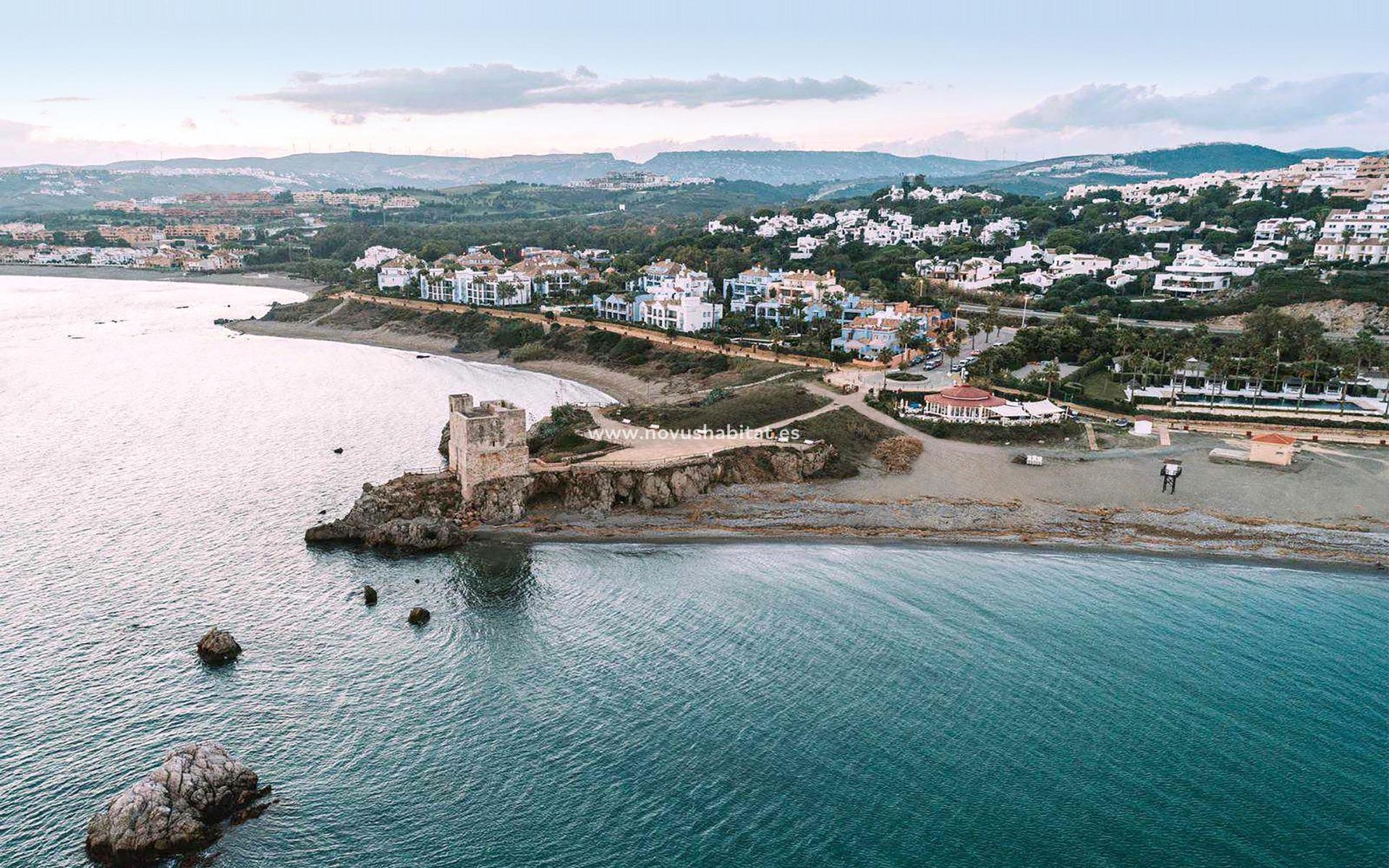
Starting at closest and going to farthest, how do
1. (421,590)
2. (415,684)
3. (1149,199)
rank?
(415,684)
(421,590)
(1149,199)

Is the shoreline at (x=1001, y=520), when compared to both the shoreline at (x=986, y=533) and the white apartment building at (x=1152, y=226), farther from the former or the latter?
the white apartment building at (x=1152, y=226)

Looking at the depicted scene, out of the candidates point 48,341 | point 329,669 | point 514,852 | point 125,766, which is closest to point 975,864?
point 514,852

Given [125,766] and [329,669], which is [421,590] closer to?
[329,669]

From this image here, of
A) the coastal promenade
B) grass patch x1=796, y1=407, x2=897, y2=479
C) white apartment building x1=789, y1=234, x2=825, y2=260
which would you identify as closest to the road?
the coastal promenade

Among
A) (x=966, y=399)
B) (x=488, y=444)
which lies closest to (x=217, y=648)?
(x=488, y=444)

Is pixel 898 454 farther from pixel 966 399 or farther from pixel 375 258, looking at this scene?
pixel 375 258

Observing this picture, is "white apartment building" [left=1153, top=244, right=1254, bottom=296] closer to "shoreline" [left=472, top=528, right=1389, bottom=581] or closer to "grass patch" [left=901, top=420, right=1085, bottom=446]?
"grass patch" [left=901, top=420, right=1085, bottom=446]
